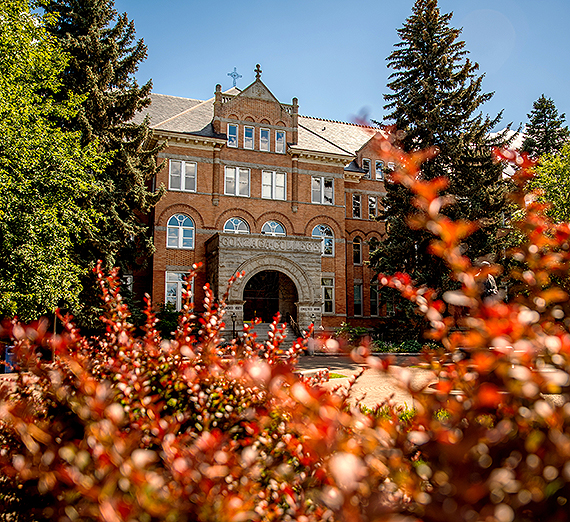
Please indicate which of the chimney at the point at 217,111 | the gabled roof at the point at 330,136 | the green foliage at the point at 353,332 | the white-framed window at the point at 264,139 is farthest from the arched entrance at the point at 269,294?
the chimney at the point at 217,111

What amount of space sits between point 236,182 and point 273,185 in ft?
8.24

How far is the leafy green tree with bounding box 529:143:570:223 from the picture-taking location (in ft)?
80.7

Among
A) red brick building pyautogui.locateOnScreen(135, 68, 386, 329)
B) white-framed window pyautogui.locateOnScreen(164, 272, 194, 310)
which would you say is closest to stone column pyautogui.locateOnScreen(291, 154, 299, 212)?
red brick building pyautogui.locateOnScreen(135, 68, 386, 329)

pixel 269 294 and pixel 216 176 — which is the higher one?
pixel 216 176

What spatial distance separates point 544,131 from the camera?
38.2 meters

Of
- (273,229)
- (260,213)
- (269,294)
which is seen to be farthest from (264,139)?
(269,294)

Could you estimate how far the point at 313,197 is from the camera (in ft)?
98.3

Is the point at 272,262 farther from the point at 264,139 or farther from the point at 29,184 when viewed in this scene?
the point at 29,184

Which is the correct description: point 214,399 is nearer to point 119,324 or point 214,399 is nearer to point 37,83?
point 119,324

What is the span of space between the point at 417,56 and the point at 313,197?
1053 centimetres

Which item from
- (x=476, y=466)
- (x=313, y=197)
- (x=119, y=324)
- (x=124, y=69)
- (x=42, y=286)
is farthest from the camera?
(x=313, y=197)

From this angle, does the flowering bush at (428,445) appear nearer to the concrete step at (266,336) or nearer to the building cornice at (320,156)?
the concrete step at (266,336)

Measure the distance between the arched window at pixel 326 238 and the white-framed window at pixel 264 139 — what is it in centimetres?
639

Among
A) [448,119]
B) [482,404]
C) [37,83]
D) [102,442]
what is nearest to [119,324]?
[102,442]
